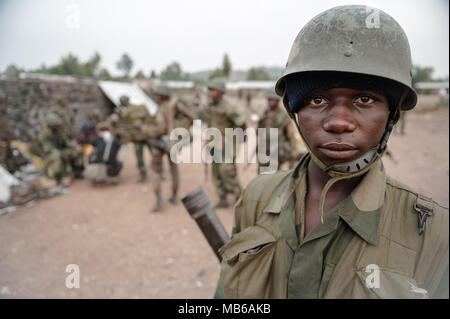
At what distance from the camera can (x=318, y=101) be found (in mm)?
1096

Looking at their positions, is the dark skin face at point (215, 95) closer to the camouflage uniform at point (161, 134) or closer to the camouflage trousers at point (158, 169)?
the camouflage uniform at point (161, 134)

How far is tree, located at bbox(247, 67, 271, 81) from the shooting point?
4472 cm

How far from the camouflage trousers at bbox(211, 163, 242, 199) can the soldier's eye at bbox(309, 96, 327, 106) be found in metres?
4.13

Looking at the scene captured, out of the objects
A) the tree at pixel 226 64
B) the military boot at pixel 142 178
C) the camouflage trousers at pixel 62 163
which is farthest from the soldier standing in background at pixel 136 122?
the tree at pixel 226 64

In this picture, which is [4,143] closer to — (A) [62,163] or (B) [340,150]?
(A) [62,163]

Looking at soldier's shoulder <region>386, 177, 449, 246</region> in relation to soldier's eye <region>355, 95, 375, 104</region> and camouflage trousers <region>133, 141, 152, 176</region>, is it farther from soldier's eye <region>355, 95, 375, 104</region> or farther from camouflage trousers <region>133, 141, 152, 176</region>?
camouflage trousers <region>133, 141, 152, 176</region>

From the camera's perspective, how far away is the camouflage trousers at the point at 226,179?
5234mm

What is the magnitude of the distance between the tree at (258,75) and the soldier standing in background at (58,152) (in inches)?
1573

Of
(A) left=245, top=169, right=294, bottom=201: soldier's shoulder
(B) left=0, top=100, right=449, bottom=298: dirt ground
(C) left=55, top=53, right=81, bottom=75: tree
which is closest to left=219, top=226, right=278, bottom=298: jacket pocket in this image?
(A) left=245, top=169, right=294, bottom=201: soldier's shoulder

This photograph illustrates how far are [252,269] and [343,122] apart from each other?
2.42ft

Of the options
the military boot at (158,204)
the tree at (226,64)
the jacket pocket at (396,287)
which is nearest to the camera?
the jacket pocket at (396,287)

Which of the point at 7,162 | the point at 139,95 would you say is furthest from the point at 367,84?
the point at 139,95

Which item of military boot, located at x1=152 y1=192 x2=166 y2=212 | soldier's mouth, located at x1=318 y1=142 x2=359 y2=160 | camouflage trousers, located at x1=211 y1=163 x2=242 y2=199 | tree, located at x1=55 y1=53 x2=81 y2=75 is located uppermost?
tree, located at x1=55 y1=53 x2=81 y2=75

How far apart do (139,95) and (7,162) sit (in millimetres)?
10248
